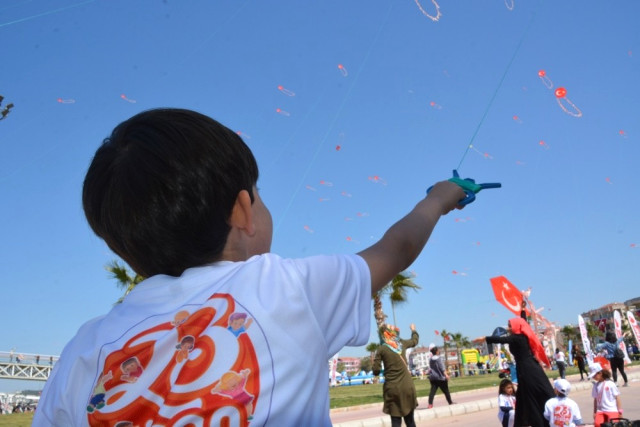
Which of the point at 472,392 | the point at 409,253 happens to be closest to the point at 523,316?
the point at 409,253

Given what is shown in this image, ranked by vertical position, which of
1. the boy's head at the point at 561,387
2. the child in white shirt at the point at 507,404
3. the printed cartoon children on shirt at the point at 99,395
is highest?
the printed cartoon children on shirt at the point at 99,395

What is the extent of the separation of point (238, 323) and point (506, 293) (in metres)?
21.0

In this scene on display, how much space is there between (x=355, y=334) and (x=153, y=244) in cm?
50

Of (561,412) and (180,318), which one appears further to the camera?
(561,412)

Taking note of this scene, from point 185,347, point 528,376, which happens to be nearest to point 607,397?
point 528,376

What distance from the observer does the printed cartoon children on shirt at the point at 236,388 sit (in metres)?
1.07

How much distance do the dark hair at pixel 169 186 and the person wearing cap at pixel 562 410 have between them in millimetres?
7395

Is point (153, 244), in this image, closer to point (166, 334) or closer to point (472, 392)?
point (166, 334)

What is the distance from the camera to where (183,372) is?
1.09 metres

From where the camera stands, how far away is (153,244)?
1.28 m

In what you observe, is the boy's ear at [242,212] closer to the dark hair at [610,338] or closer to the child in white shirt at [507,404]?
the child in white shirt at [507,404]

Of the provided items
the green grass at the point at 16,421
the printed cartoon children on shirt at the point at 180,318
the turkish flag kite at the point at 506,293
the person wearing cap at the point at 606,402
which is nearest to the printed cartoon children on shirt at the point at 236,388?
the printed cartoon children on shirt at the point at 180,318

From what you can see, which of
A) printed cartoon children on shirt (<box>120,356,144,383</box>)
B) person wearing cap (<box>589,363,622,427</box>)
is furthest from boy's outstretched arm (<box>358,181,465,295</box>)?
person wearing cap (<box>589,363,622,427</box>)

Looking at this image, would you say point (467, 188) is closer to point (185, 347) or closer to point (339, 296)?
point (339, 296)
